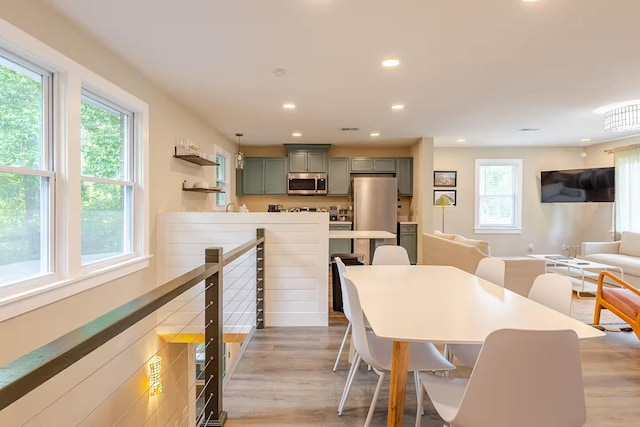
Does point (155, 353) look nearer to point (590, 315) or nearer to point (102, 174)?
point (102, 174)

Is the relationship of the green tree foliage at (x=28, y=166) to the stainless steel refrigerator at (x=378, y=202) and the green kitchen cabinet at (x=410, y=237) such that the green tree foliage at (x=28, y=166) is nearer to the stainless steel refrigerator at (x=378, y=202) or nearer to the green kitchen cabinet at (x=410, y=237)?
the stainless steel refrigerator at (x=378, y=202)

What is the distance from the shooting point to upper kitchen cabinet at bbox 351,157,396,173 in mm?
7059

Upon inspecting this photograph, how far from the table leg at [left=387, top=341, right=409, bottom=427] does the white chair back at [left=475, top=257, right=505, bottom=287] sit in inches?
51.6

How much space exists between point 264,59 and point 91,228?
1931mm

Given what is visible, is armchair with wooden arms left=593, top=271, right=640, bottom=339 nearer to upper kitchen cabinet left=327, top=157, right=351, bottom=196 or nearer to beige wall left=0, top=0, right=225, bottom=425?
beige wall left=0, top=0, right=225, bottom=425

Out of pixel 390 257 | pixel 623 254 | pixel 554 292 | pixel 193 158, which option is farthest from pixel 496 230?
pixel 193 158

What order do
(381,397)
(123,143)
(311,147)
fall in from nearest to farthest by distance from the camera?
1. (381,397)
2. (123,143)
3. (311,147)

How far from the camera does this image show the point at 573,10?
2.21 m

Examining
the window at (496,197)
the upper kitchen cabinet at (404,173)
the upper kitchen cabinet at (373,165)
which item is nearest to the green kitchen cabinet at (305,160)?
the upper kitchen cabinet at (373,165)

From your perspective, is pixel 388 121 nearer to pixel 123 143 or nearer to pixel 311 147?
pixel 311 147

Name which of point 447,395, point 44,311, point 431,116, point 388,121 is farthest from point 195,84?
point 447,395

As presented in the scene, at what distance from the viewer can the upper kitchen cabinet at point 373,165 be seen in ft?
23.2

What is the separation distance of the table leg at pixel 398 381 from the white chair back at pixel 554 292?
36.5 inches

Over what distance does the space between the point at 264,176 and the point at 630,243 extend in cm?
634
